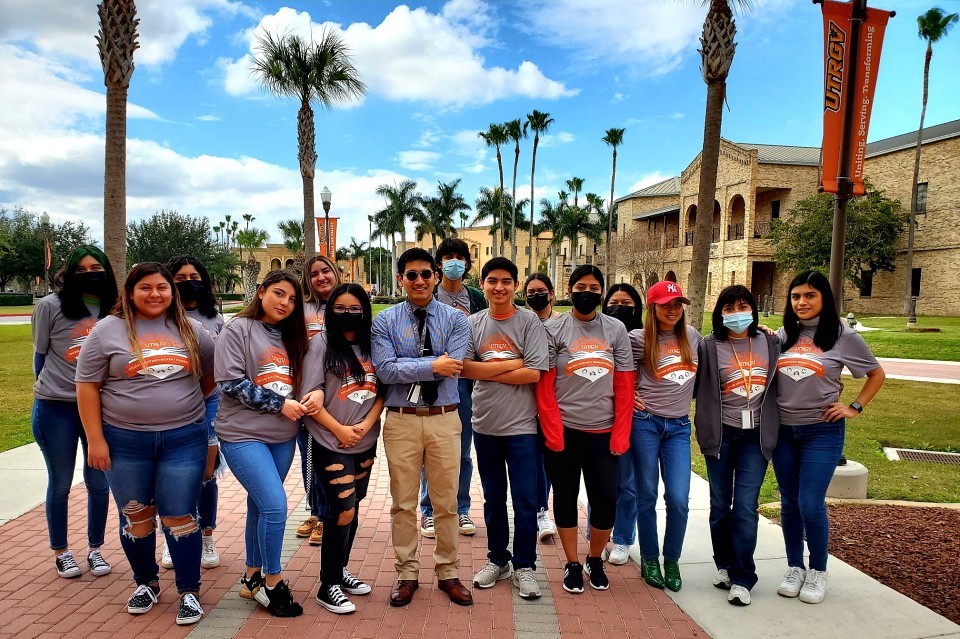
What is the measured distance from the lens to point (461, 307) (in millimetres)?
4836

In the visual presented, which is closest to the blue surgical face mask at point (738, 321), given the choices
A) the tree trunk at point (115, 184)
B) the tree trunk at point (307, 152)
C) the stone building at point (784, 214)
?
the tree trunk at point (115, 184)

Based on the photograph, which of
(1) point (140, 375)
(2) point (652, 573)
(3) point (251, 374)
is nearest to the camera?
(1) point (140, 375)

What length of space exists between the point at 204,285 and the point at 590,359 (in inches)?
113

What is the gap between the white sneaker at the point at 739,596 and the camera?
144 inches

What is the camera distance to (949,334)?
67.4ft

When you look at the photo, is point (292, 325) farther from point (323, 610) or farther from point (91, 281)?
point (323, 610)

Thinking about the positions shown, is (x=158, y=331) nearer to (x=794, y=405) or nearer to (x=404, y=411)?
(x=404, y=411)

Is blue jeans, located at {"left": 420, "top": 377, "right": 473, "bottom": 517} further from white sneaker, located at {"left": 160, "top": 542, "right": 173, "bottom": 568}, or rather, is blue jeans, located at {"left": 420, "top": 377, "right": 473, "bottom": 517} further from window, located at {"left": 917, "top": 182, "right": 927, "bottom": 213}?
window, located at {"left": 917, "top": 182, "right": 927, "bottom": 213}

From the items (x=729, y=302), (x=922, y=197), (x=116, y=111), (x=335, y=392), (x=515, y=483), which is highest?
(x=922, y=197)

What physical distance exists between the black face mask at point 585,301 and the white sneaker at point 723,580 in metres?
2.00

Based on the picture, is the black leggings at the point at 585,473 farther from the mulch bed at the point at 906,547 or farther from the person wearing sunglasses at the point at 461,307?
the mulch bed at the point at 906,547

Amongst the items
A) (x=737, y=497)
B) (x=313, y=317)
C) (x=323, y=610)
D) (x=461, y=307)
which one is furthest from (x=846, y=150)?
(x=323, y=610)

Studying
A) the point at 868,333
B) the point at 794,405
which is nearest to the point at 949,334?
the point at 868,333

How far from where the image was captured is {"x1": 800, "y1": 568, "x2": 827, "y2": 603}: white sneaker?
144 inches
